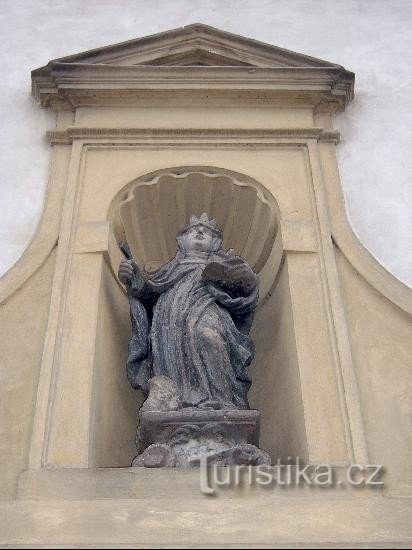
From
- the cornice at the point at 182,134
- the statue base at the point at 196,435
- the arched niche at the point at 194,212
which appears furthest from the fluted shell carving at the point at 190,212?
the statue base at the point at 196,435

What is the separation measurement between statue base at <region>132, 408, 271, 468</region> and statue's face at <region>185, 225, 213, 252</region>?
1.19 m

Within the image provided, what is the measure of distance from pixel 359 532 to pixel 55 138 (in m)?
3.24

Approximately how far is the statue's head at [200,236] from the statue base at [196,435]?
47.3 inches

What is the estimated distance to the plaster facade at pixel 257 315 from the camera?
3.04 m

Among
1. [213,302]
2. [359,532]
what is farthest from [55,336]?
[359,532]

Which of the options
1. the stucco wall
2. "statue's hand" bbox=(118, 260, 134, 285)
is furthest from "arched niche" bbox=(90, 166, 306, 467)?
the stucco wall

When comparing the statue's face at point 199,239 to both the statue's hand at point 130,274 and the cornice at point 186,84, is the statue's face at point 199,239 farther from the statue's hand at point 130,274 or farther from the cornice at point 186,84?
the cornice at point 186,84

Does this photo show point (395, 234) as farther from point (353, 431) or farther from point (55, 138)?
point (55, 138)

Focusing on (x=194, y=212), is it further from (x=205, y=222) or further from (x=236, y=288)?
(x=236, y=288)

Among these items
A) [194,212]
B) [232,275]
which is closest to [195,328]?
[232,275]

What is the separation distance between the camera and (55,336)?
13.5 feet

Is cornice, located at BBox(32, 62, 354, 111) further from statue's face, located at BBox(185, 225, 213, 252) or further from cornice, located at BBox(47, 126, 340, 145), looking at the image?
statue's face, located at BBox(185, 225, 213, 252)

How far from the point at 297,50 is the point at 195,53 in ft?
2.49

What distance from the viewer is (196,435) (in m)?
3.77
